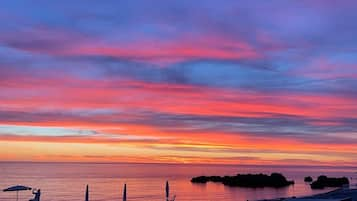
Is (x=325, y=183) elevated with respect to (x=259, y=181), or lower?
lower

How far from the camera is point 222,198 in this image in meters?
91.6

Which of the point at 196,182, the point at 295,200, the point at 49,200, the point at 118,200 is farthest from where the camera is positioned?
the point at 196,182

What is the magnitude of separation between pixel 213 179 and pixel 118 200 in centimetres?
5433

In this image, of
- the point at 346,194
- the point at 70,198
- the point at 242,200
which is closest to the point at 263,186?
the point at 242,200

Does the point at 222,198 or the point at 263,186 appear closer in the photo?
the point at 222,198

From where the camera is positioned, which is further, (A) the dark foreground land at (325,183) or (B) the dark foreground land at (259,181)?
(B) the dark foreground land at (259,181)

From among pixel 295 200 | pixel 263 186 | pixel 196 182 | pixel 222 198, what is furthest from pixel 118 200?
pixel 295 200

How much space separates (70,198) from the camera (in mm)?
92062

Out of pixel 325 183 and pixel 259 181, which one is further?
pixel 259 181

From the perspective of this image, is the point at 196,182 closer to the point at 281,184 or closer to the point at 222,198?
the point at 281,184

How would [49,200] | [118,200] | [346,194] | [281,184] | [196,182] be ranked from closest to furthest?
1. [346,194]
2. [49,200]
3. [118,200]
4. [281,184]
5. [196,182]

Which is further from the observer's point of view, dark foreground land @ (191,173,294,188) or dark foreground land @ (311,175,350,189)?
dark foreground land @ (191,173,294,188)

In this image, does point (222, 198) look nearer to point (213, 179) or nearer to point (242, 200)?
point (242, 200)

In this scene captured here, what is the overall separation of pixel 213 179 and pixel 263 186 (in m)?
24.4
